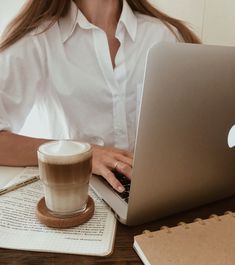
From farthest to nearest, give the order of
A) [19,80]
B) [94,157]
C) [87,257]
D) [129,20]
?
[129,20]
[19,80]
[94,157]
[87,257]

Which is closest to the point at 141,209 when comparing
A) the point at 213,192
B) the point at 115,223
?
the point at 115,223

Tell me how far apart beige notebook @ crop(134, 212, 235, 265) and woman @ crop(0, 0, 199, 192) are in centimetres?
44

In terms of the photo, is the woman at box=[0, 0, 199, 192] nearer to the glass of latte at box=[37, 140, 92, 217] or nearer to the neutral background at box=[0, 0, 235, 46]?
the glass of latte at box=[37, 140, 92, 217]

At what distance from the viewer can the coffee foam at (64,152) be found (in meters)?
0.51

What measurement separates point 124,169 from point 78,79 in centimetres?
45

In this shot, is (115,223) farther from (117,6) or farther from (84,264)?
(117,6)

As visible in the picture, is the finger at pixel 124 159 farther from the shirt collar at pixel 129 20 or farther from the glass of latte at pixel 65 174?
the shirt collar at pixel 129 20

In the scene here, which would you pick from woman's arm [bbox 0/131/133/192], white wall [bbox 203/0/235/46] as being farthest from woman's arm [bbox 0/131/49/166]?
white wall [bbox 203/0/235/46]

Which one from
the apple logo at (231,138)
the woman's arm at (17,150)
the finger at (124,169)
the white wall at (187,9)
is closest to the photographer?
the apple logo at (231,138)

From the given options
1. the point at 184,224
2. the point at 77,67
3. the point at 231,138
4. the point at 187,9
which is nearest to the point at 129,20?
the point at 77,67

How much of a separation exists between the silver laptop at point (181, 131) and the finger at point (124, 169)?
83 mm

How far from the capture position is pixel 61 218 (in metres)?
0.53

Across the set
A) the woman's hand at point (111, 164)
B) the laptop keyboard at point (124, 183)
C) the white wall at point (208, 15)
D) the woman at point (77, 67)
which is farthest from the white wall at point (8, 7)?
the laptop keyboard at point (124, 183)

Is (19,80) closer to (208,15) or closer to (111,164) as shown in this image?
(111,164)
